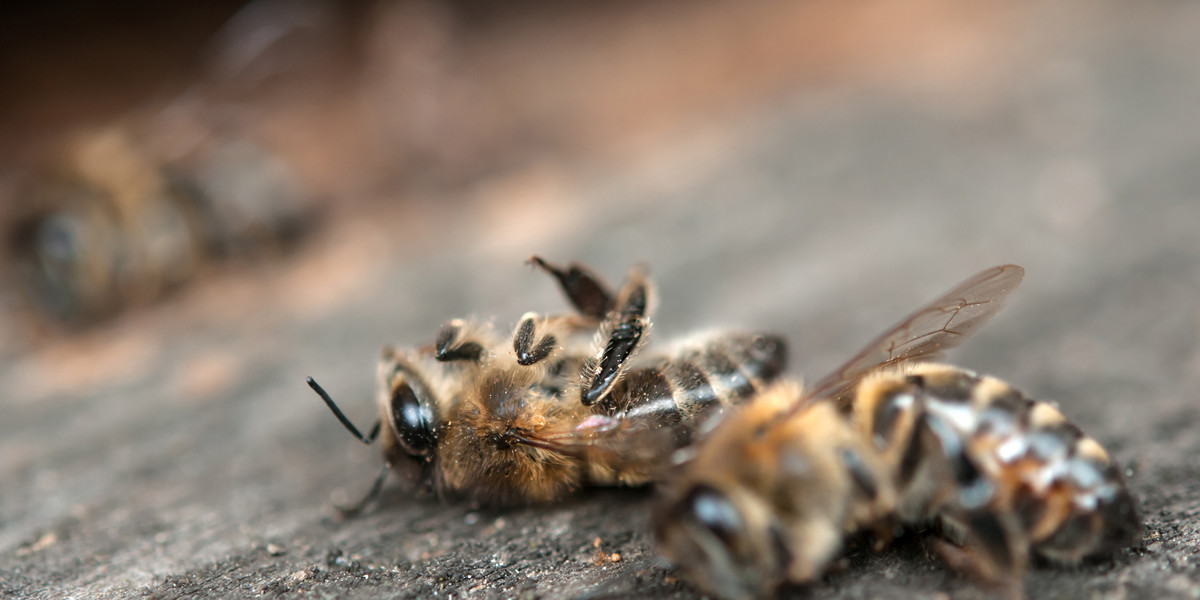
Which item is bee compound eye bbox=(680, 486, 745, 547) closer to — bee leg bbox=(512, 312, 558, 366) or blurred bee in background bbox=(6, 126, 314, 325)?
bee leg bbox=(512, 312, 558, 366)

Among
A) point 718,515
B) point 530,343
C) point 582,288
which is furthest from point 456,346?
point 718,515

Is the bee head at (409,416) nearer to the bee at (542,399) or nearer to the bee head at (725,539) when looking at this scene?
the bee at (542,399)

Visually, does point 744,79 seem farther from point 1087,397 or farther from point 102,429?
point 102,429

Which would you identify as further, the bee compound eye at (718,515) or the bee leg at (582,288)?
the bee leg at (582,288)

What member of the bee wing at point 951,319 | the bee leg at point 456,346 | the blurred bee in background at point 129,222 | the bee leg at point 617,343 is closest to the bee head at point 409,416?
the bee leg at point 456,346

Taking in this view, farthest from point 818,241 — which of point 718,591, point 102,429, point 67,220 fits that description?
point 67,220

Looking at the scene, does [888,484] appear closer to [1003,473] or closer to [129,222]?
[1003,473]
